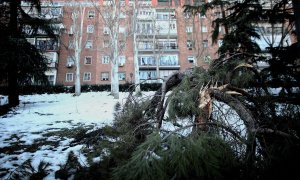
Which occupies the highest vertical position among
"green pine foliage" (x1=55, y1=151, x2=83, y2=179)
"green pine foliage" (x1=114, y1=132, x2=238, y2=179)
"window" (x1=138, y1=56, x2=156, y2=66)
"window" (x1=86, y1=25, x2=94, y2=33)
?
"window" (x1=86, y1=25, x2=94, y2=33)

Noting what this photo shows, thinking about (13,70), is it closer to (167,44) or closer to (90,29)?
(90,29)

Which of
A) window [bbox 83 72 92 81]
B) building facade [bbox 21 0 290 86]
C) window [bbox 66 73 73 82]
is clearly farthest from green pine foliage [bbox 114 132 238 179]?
window [bbox 66 73 73 82]

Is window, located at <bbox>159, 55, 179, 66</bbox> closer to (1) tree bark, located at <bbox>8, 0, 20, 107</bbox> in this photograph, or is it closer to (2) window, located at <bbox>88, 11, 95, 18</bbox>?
(2) window, located at <bbox>88, 11, 95, 18</bbox>

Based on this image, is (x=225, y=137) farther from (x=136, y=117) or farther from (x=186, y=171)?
(x=136, y=117)

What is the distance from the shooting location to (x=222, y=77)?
2.75 metres

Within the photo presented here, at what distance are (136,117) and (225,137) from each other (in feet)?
4.06

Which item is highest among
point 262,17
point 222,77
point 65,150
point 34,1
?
point 34,1

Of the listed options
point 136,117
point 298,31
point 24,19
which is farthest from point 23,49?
point 298,31

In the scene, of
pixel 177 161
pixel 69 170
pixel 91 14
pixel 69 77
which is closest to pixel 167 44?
pixel 91 14

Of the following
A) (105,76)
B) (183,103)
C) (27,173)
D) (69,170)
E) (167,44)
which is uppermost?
(167,44)

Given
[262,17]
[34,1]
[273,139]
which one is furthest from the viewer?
[34,1]

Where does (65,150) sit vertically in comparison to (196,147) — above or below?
below

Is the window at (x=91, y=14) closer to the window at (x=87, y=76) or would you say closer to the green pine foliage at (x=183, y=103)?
the window at (x=87, y=76)

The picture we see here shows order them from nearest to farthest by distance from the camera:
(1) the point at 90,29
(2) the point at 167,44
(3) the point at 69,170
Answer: (3) the point at 69,170 < (1) the point at 90,29 < (2) the point at 167,44
